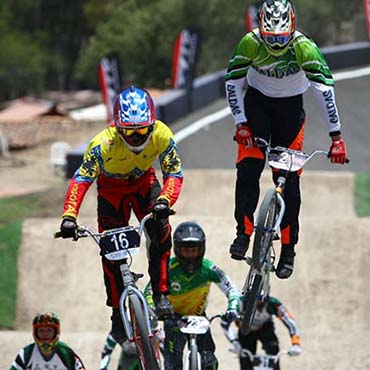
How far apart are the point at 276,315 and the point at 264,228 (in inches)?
150

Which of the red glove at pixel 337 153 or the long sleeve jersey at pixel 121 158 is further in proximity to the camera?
the long sleeve jersey at pixel 121 158

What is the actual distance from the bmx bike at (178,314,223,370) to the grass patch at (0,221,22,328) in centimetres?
713

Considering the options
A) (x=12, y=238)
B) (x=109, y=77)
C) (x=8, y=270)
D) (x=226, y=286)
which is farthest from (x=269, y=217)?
(x=109, y=77)

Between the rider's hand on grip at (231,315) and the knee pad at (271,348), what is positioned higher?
the rider's hand on grip at (231,315)

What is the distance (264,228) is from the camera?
9969mm

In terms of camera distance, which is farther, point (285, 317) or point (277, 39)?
point (285, 317)

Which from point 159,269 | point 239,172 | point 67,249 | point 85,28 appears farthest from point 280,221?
point 85,28

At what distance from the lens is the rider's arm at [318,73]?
975cm


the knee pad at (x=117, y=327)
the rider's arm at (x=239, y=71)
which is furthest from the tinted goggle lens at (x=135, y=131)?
the knee pad at (x=117, y=327)

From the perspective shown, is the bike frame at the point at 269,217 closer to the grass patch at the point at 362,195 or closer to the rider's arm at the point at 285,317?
the rider's arm at the point at 285,317

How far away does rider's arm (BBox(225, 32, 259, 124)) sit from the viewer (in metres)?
9.86

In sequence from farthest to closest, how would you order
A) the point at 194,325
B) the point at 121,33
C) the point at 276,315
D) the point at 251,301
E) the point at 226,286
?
the point at 121,33
the point at 276,315
the point at 226,286
the point at 194,325
the point at 251,301

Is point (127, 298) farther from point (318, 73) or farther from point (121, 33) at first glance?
point (121, 33)

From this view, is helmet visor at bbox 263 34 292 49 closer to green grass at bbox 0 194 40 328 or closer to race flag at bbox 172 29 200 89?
green grass at bbox 0 194 40 328
